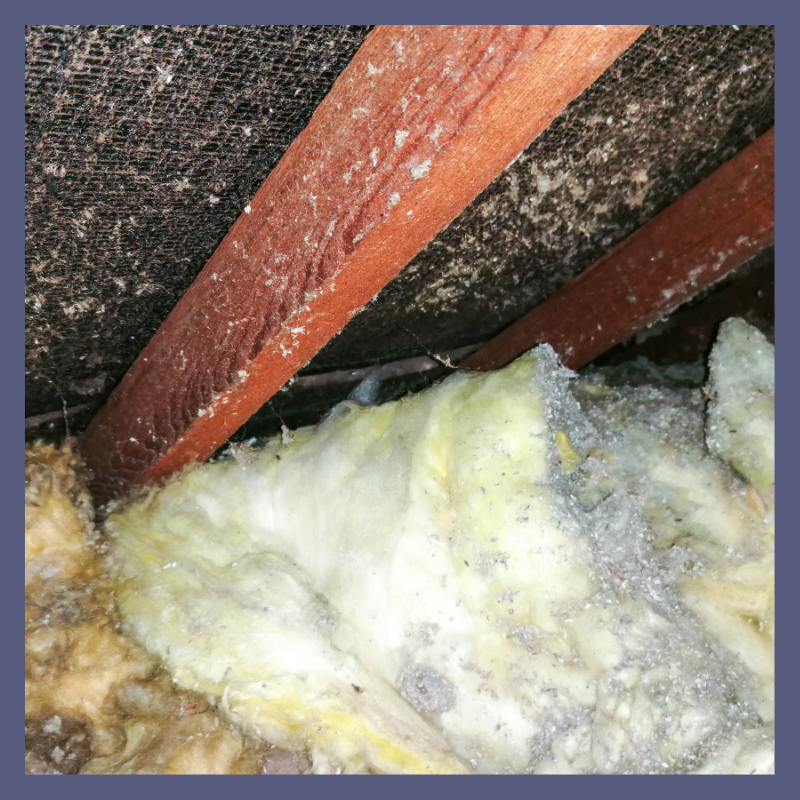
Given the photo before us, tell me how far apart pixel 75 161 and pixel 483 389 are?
829mm

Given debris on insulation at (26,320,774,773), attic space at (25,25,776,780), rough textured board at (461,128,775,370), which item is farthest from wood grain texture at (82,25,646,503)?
rough textured board at (461,128,775,370)

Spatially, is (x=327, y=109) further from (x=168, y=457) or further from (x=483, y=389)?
(x=168, y=457)

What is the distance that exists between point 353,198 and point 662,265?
1142 mm

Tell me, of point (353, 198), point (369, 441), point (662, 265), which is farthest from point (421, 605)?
point (662, 265)

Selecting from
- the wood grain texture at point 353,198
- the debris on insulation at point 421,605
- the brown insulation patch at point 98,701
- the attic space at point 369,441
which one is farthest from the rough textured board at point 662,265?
the brown insulation patch at point 98,701

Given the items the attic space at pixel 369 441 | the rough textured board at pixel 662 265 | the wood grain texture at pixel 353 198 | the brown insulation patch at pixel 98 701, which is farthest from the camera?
the rough textured board at pixel 662 265

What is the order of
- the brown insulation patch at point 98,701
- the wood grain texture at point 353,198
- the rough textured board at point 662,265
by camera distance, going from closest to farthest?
the wood grain texture at point 353,198 < the brown insulation patch at point 98,701 < the rough textured board at point 662,265

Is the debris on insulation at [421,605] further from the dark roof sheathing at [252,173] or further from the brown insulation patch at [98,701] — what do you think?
the dark roof sheathing at [252,173]

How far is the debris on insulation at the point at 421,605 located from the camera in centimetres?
116

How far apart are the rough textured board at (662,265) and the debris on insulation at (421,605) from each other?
52 cm

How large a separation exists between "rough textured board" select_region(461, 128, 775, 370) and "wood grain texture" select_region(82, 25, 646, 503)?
973 mm

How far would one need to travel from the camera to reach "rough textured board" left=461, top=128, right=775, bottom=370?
1.58 meters

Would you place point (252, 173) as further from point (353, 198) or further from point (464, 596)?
point (464, 596)

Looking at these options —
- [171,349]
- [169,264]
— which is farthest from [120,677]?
[169,264]
